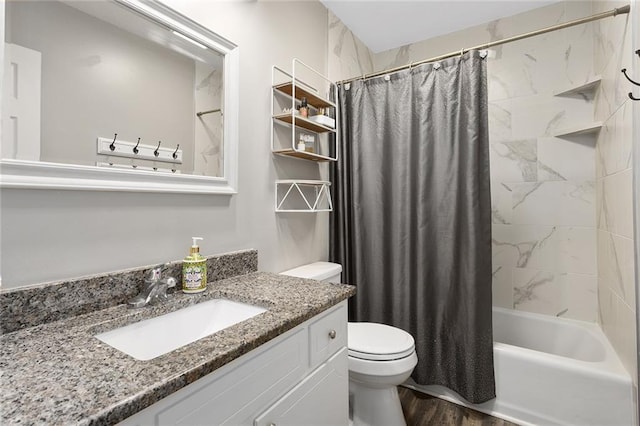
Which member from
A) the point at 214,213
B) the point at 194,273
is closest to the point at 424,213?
the point at 214,213

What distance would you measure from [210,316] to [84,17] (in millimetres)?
1022

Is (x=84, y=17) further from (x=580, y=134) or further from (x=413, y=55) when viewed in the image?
(x=580, y=134)

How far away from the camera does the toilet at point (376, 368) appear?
4.66 feet

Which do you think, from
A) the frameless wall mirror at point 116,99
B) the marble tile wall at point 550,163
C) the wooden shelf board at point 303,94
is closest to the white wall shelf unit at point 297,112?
the wooden shelf board at point 303,94

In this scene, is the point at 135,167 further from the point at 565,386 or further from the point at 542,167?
the point at 542,167

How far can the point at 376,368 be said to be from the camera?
142 cm

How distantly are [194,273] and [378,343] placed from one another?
3.15 ft

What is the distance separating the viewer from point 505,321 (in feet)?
7.21

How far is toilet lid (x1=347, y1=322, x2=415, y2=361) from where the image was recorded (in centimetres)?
Answer: 143

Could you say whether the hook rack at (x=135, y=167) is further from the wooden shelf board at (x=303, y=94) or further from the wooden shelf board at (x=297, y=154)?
the wooden shelf board at (x=303, y=94)

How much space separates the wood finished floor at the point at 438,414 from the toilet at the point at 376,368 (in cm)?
20

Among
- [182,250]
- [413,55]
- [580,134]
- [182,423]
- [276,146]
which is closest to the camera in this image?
[182,423]

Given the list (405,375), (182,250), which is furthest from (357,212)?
(182,250)

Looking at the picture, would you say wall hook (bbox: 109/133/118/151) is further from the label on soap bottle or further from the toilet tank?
the toilet tank
